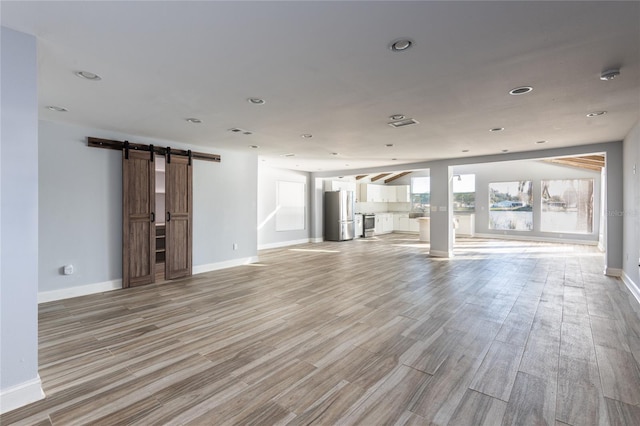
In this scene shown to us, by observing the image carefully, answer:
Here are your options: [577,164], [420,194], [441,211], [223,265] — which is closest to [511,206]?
[577,164]

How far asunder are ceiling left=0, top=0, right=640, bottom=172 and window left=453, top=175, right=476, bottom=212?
7.54m

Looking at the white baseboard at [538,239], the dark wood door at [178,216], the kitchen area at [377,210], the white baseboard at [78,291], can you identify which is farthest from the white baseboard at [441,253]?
the white baseboard at [78,291]

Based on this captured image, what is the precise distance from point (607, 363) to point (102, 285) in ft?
19.8

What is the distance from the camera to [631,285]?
173 inches

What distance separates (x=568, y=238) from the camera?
31.8 ft

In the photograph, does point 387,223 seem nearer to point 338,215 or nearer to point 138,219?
point 338,215

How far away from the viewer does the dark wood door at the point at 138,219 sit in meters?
4.69

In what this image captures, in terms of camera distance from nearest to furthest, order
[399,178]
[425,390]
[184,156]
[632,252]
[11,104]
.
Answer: [11,104]
[425,390]
[632,252]
[184,156]
[399,178]

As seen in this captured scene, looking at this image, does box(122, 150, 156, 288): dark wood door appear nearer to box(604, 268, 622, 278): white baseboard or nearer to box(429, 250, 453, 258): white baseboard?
box(429, 250, 453, 258): white baseboard

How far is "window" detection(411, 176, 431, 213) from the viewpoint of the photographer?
13.5 m

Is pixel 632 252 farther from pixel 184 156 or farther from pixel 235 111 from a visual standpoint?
A: pixel 184 156

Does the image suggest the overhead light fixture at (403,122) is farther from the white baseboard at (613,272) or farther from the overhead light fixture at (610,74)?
the white baseboard at (613,272)

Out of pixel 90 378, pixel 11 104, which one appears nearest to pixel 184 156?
pixel 11 104

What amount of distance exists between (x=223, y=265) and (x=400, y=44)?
534cm
